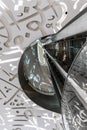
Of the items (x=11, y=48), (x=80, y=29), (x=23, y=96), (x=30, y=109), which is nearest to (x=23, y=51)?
(x=11, y=48)

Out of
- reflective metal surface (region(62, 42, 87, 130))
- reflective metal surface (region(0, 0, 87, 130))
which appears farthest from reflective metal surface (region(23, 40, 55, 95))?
reflective metal surface (region(62, 42, 87, 130))

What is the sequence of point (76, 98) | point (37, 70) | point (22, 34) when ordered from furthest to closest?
point (37, 70), point (22, 34), point (76, 98)

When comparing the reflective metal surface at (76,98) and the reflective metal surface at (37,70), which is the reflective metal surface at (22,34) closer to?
the reflective metal surface at (37,70)

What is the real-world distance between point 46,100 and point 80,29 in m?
0.78

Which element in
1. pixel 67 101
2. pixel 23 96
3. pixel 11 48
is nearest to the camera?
pixel 67 101

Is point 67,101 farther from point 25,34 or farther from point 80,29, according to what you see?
point 25,34

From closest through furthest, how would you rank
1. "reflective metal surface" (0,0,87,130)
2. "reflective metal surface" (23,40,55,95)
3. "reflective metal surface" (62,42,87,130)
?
"reflective metal surface" (62,42,87,130)
"reflective metal surface" (0,0,87,130)
"reflective metal surface" (23,40,55,95)

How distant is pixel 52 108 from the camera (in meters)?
1.48

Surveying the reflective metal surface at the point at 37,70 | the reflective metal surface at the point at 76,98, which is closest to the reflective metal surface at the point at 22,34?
the reflective metal surface at the point at 37,70

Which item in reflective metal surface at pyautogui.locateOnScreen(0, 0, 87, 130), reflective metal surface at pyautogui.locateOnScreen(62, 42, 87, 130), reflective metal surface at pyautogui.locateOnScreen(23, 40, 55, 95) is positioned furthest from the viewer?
reflective metal surface at pyautogui.locateOnScreen(23, 40, 55, 95)

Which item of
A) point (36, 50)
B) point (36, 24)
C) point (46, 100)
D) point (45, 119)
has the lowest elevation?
point (45, 119)

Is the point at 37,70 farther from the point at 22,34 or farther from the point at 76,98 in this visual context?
the point at 76,98

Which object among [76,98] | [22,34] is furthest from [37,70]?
[76,98]

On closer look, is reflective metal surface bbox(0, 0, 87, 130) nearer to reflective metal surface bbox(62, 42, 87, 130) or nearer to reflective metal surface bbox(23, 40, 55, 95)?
reflective metal surface bbox(23, 40, 55, 95)
